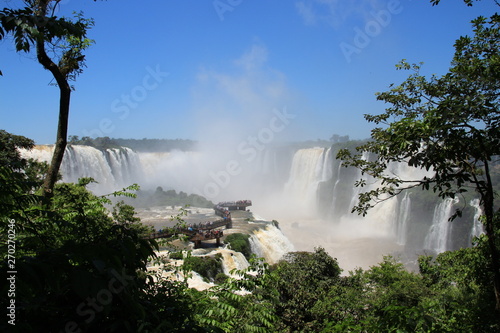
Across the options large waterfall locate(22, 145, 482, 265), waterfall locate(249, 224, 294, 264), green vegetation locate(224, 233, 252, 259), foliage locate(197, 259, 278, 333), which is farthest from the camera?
large waterfall locate(22, 145, 482, 265)

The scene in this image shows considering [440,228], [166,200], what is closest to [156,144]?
[166,200]

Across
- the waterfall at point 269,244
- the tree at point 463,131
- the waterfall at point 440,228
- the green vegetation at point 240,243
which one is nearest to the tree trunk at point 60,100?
the tree at point 463,131

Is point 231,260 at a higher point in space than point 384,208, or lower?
lower

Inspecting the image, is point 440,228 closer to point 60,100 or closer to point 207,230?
point 207,230

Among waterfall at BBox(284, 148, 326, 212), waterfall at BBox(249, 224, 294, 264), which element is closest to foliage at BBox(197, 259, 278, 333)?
waterfall at BBox(249, 224, 294, 264)

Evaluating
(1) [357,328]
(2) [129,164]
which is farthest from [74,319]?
(2) [129,164]

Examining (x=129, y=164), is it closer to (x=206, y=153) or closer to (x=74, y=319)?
(x=206, y=153)

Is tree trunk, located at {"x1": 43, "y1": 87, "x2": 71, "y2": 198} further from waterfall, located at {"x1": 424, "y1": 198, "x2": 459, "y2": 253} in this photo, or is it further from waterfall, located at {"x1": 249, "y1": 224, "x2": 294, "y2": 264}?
waterfall, located at {"x1": 424, "y1": 198, "x2": 459, "y2": 253}

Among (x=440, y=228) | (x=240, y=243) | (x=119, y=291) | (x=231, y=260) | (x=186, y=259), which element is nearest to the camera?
(x=119, y=291)
